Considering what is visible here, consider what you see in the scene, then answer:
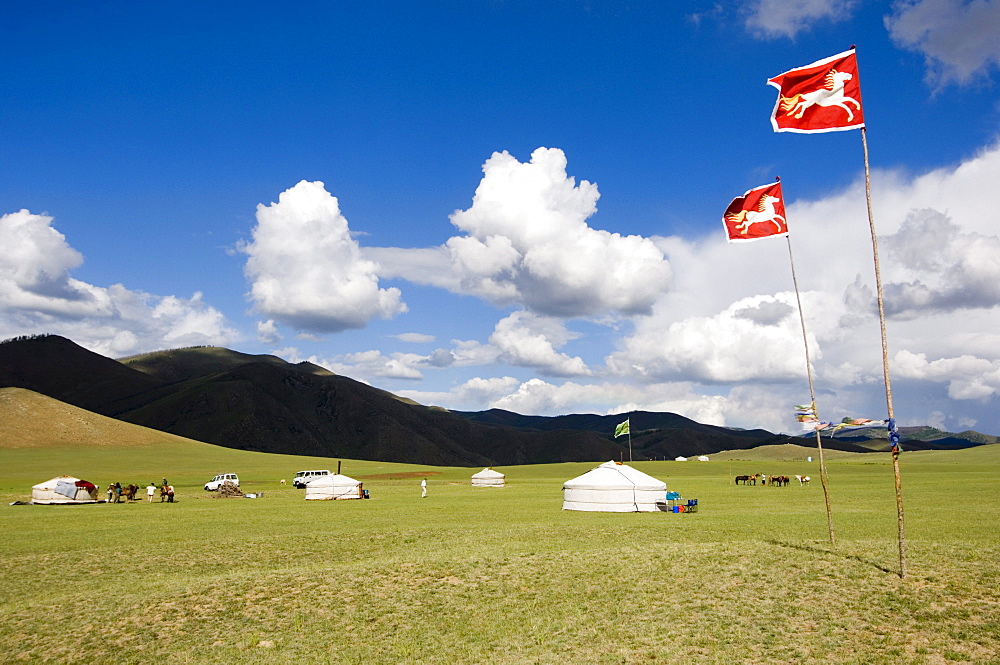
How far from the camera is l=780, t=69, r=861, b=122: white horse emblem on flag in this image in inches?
673

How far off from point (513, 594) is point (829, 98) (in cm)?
1429

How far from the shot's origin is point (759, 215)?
2091 centimetres

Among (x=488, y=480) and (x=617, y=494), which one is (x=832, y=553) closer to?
(x=617, y=494)

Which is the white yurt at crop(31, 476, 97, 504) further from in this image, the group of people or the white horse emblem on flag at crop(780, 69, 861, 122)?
the white horse emblem on flag at crop(780, 69, 861, 122)

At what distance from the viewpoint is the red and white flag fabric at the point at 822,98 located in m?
17.1

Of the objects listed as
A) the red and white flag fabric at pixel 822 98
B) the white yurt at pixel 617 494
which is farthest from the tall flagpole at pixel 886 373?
the white yurt at pixel 617 494

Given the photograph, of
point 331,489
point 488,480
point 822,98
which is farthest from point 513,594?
point 488,480

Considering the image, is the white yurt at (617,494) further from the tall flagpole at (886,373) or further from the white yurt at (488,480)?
the white yurt at (488,480)

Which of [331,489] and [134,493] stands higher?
[134,493]

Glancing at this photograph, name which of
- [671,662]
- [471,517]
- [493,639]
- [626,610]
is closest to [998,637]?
[671,662]

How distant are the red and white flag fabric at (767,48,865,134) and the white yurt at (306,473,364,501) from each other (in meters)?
48.0

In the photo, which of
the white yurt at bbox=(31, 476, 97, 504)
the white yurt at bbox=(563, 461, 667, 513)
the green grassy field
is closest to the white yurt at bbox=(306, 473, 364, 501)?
the white yurt at bbox=(31, 476, 97, 504)

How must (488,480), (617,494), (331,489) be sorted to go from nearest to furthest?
1. (617,494)
2. (331,489)
3. (488,480)

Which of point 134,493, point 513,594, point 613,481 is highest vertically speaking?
point 613,481
